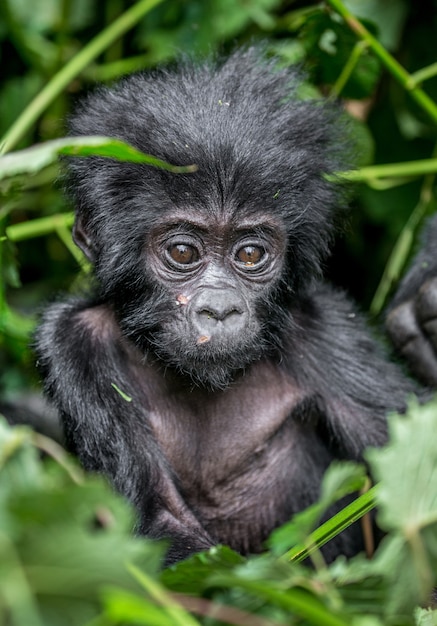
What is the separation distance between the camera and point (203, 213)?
292cm

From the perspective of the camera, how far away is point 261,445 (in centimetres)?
338

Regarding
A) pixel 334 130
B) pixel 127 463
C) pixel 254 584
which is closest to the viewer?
pixel 254 584

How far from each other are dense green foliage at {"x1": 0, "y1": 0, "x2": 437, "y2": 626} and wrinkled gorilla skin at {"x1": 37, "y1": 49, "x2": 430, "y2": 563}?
0.24 meters

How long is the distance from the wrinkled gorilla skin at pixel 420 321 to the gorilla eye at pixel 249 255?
750mm

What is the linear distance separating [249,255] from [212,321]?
29 cm

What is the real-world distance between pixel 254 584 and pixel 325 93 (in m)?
3.35

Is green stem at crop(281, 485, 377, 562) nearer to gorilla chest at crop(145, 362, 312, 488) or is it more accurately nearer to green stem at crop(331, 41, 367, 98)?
gorilla chest at crop(145, 362, 312, 488)

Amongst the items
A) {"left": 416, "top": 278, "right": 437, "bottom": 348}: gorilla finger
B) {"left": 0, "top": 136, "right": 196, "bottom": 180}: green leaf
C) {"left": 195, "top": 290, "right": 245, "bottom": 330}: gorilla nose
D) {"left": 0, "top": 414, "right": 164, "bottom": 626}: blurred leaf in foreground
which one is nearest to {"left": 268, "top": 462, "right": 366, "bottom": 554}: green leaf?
{"left": 0, "top": 414, "right": 164, "bottom": 626}: blurred leaf in foreground

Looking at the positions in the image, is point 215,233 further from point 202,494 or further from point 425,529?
point 425,529

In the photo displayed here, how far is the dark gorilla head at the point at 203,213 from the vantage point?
2.88 meters

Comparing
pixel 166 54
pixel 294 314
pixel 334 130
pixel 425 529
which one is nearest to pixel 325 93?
pixel 166 54

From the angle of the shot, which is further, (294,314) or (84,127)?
(294,314)

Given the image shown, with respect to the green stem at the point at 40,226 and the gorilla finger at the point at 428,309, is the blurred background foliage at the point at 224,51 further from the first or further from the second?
the gorilla finger at the point at 428,309

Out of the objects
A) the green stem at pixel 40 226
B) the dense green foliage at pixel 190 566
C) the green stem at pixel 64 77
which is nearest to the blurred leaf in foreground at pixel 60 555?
the dense green foliage at pixel 190 566
